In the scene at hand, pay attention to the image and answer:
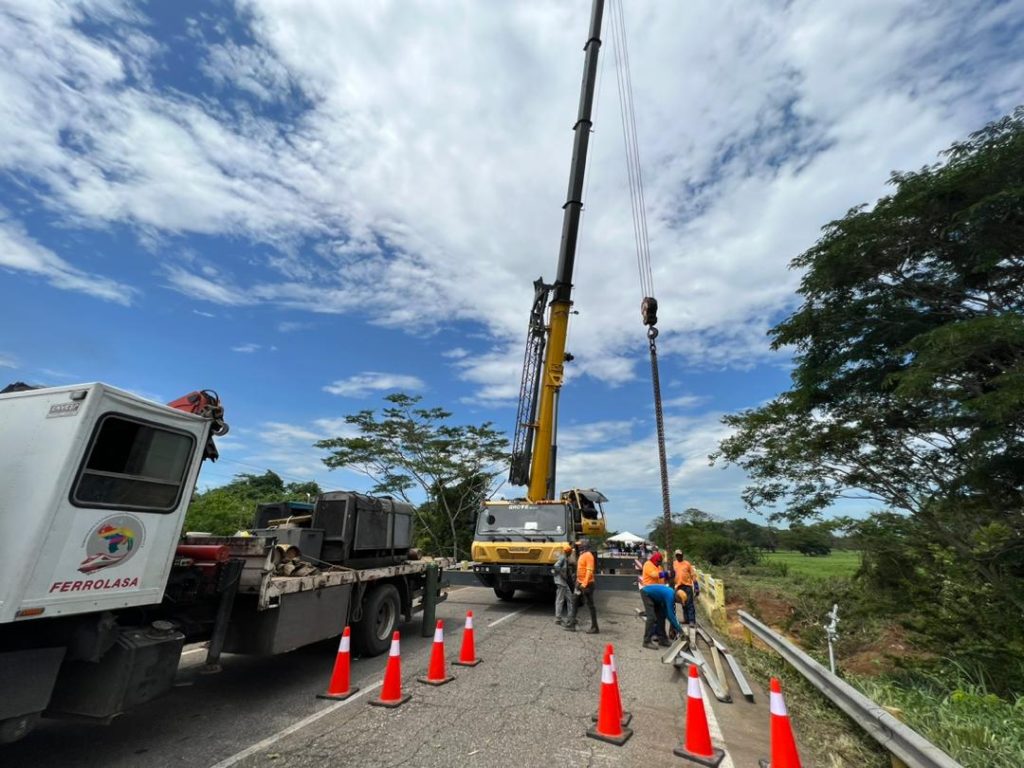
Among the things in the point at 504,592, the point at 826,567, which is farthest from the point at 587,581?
the point at 826,567

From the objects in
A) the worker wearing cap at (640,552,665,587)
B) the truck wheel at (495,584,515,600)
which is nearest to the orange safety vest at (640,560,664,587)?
the worker wearing cap at (640,552,665,587)

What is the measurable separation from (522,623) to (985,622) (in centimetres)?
810

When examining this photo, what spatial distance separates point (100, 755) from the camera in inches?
159

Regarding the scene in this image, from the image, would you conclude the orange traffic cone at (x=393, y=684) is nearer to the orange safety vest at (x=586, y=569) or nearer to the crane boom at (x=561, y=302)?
the orange safety vest at (x=586, y=569)

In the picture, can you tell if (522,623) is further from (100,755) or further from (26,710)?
(26,710)

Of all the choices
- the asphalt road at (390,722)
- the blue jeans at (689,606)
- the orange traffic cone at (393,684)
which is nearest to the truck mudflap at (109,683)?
the asphalt road at (390,722)

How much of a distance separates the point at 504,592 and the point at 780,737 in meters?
10.2

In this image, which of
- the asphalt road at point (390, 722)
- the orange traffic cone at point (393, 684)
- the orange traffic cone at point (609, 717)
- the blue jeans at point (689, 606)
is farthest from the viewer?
the blue jeans at point (689, 606)

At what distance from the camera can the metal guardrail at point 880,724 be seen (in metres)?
3.18

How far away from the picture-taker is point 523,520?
1212 cm

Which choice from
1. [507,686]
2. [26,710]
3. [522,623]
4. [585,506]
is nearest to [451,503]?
[585,506]

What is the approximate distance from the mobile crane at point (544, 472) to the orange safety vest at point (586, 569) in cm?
140

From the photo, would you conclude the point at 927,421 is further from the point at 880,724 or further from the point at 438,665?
the point at 438,665

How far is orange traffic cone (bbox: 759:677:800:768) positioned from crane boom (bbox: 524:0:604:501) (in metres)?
10.2
